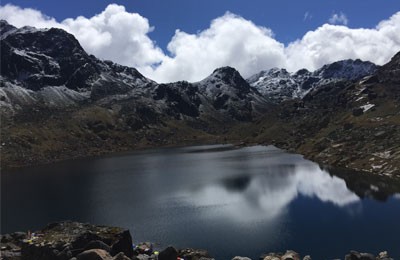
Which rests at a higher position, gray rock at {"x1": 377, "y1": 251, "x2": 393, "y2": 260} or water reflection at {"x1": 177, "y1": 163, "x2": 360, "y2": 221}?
water reflection at {"x1": 177, "y1": 163, "x2": 360, "y2": 221}

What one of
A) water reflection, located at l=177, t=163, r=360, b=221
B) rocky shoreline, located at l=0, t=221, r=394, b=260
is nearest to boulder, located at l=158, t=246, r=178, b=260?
rocky shoreline, located at l=0, t=221, r=394, b=260

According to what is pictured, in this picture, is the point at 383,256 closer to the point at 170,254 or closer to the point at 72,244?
the point at 170,254

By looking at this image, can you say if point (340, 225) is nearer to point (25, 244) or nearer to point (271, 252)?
point (271, 252)

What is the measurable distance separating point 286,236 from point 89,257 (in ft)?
153

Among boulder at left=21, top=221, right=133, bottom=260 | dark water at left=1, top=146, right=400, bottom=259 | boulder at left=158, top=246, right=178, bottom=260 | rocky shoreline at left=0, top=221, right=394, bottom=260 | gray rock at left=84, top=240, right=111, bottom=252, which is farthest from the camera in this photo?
dark water at left=1, top=146, right=400, bottom=259

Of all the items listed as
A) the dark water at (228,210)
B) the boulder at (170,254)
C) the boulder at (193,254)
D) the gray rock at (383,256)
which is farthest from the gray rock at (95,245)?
the gray rock at (383,256)

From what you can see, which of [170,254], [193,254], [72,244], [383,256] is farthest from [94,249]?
[383,256]

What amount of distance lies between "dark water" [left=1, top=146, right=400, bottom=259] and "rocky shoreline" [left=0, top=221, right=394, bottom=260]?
26.9 feet

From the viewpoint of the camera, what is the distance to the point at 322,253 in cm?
7819

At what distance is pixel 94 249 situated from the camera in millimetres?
61406

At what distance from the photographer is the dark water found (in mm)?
86062

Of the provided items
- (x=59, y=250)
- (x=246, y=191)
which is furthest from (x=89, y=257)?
(x=246, y=191)

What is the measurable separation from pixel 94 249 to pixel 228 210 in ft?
202

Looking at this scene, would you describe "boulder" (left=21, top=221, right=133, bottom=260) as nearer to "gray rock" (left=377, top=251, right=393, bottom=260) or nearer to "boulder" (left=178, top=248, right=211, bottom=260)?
"boulder" (left=178, top=248, right=211, bottom=260)
